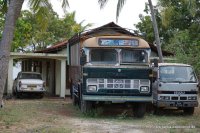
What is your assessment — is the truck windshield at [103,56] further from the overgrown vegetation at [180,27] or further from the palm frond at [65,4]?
the overgrown vegetation at [180,27]

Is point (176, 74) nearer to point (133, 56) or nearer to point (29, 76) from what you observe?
point (133, 56)

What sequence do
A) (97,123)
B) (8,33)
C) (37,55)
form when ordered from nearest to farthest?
(8,33) < (97,123) < (37,55)

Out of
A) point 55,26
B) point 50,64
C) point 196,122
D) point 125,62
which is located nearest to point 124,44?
point 125,62

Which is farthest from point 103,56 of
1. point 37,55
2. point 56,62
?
point 56,62

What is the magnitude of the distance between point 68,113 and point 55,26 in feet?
94.3

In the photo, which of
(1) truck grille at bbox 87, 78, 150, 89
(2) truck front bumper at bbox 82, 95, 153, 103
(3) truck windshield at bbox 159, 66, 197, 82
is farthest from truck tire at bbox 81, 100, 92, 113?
(3) truck windshield at bbox 159, 66, 197, 82

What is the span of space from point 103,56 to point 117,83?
4.22 feet

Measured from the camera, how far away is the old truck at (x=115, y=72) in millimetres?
16047

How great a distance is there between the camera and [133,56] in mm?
16766

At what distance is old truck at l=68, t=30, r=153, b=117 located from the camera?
1605 cm

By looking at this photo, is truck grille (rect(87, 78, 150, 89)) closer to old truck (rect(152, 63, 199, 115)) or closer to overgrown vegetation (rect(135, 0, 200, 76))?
old truck (rect(152, 63, 199, 115))

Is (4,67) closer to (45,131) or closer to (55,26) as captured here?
(45,131)

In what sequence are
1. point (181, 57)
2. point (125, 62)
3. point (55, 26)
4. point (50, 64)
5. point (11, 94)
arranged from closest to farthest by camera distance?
point (125, 62)
point (181, 57)
point (11, 94)
point (50, 64)
point (55, 26)

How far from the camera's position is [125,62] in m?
16.6
